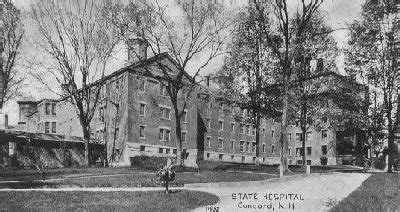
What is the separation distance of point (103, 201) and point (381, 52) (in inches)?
1064

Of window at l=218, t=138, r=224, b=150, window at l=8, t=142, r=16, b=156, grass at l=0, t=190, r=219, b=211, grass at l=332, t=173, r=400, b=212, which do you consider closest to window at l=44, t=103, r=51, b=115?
window at l=8, t=142, r=16, b=156

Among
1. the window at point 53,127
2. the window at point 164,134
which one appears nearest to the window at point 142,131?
the window at point 164,134

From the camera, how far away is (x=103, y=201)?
1397 centimetres

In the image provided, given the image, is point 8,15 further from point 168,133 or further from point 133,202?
point 133,202

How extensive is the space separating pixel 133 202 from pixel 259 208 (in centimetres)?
411

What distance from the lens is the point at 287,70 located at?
27672mm

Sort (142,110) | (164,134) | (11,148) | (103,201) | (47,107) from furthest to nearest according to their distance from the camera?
(47,107), (164,134), (142,110), (11,148), (103,201)

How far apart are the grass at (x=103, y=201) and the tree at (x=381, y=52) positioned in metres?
22.5

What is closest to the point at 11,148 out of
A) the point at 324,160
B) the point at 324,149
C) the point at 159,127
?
the point at 159,127

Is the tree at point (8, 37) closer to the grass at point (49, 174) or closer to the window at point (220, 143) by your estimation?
the grass at point (49, 174)

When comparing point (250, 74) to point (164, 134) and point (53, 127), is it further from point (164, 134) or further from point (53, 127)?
point (53, 127)

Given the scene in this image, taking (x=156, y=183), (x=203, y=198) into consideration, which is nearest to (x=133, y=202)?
(x=203, y=198)

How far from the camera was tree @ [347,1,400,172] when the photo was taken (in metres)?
32.2

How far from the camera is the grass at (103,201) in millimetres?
12742
